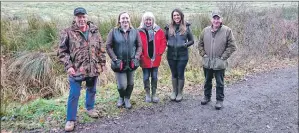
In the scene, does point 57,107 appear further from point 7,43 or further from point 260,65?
point 260,65

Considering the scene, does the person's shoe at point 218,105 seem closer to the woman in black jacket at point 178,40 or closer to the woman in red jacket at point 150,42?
the woman in black jacket at point 178,40

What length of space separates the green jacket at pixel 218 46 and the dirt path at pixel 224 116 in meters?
0.93

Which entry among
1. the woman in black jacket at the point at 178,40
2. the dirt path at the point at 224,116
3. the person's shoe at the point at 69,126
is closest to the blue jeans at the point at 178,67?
the woman in black jacket at the point at 178,40

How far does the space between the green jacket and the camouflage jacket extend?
81.1 inches

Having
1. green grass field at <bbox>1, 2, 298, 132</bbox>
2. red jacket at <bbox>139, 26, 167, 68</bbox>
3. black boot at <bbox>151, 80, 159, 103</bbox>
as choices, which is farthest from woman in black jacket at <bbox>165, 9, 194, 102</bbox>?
green grass field at <bbox>1, 2, 298, 132</bbox>

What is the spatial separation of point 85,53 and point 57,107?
1505 millimetres

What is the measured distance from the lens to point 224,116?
239 inches

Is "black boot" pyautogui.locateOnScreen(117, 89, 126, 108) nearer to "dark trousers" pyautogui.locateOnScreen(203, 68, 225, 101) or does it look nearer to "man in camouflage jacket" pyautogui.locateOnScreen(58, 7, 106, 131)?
"man in camouflage jacket" pyautogui.locateOnScreen(58, 7, 106, 131)

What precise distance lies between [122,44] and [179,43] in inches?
47.0

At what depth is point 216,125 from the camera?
18.6 ft

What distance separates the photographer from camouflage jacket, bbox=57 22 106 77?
5066 millimetres

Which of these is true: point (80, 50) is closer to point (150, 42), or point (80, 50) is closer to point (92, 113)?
point (92, 113)

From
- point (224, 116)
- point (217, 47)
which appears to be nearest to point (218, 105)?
point (224, 116)

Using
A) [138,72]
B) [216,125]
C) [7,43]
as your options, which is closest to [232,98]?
[216,125]
